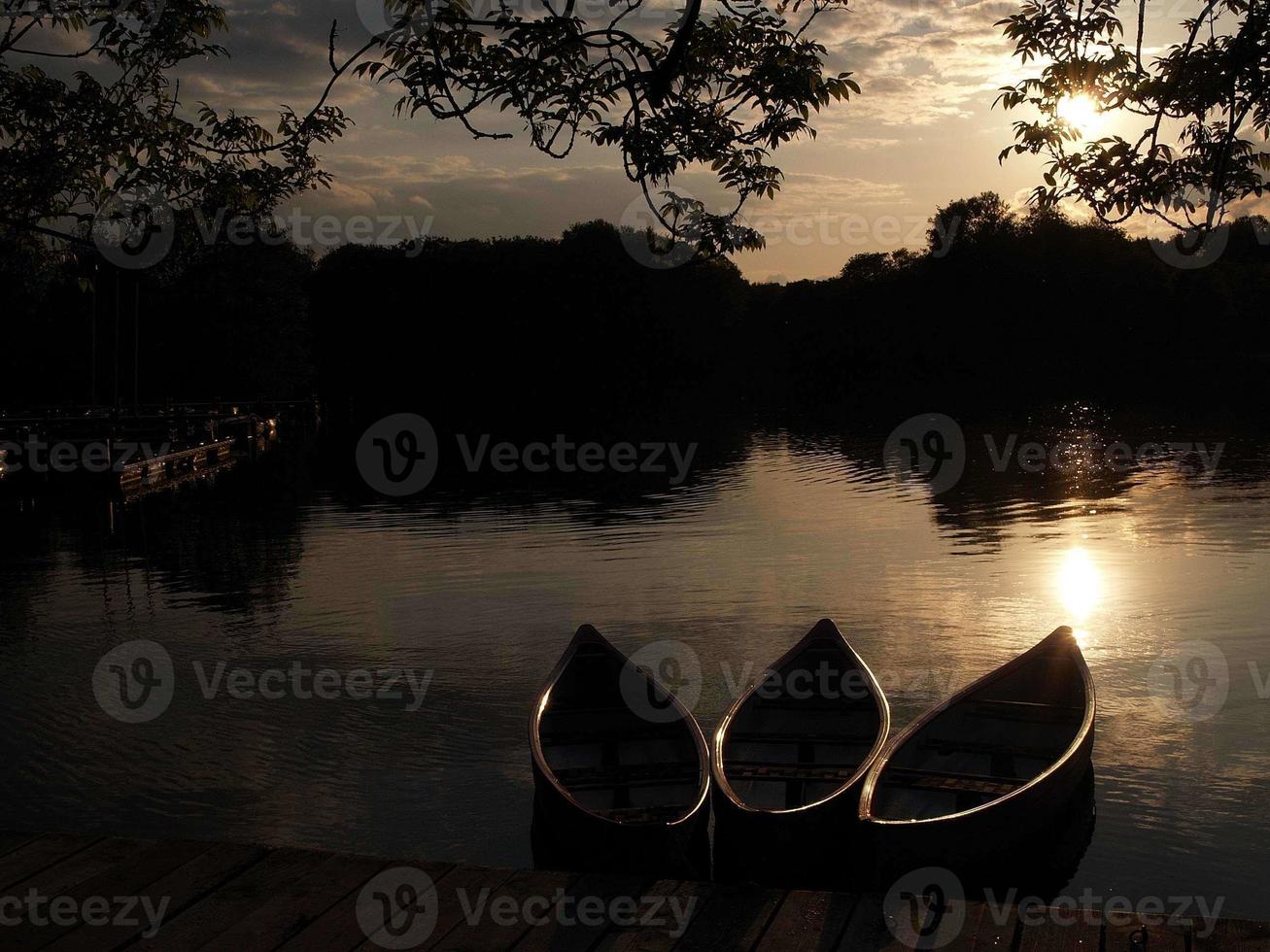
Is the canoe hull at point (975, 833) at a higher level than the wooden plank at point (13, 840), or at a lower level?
lower

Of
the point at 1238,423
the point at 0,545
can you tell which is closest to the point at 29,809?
the point at 0,545

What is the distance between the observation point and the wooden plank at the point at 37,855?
659 centimetres

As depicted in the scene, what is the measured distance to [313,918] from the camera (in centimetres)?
615

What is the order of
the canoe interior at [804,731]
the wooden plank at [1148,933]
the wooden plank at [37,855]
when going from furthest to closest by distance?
the canoe interior at [804,731], the wooden plank at [37,855], the wooden plank at [1148,933]

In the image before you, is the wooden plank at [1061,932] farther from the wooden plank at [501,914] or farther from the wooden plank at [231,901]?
the wooden plank at [231,901]

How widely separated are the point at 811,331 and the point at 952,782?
453 ft

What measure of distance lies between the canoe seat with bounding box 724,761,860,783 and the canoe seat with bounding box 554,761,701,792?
325mm

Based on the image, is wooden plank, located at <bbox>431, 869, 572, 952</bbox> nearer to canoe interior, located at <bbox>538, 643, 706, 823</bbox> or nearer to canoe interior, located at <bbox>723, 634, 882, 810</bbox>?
canoe interior, located at <bbox>538, 643, 706, 823</bbox>

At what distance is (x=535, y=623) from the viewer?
18547 mm

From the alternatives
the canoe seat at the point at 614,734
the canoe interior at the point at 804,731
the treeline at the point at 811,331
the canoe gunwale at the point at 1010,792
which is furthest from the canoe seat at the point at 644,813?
the treeline at the point at 811,331

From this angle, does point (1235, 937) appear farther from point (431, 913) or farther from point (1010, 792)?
point (431, 913)

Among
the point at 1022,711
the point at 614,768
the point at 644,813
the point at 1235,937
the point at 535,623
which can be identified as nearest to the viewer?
the point at 1235,937

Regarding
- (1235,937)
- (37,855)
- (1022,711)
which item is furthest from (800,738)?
(37,855)

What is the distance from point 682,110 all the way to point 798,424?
59.9 m
